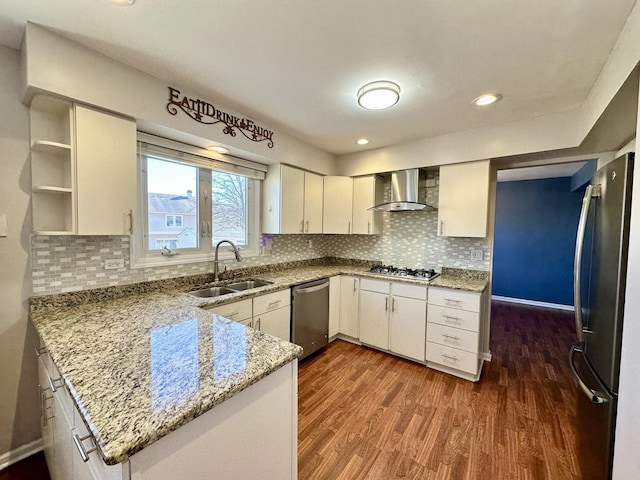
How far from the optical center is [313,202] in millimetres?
3232

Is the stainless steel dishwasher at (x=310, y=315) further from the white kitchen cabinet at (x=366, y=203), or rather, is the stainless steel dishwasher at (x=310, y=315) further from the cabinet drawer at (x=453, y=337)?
the cabinet drawer at (x=453, y=337)

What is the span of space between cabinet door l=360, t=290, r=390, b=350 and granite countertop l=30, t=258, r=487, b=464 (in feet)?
5.94

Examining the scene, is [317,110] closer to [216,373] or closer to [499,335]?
[216,373]

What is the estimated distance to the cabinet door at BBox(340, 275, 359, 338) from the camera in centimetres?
309

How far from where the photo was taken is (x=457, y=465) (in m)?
1.54

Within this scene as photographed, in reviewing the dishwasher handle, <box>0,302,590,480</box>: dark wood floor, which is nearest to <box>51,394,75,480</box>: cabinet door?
<box>0,302,590,480</box>: dark wood floor

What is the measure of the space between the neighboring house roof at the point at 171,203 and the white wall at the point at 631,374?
9.11 ft

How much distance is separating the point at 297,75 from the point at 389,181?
6.93 feet

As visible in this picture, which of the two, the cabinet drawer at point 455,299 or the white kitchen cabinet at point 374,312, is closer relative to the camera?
the cabinet drawer at point 455,299

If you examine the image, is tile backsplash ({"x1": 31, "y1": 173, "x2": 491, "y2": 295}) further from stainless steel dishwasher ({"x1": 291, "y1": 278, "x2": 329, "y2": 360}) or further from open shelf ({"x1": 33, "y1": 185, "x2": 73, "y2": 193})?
stainless steel dishwasher ({"x1": 291, "y1": 278, "x2": 329, "y2": 360})

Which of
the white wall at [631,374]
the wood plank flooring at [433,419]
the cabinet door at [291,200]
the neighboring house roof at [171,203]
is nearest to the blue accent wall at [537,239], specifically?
the wood plank flooring at [433,419]

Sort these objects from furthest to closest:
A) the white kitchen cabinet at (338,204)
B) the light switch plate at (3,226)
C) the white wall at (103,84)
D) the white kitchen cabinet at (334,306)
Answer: the white kitchen cabinet at (338,204), the white kitchen cabinet at (334,306), the light switch plate at (3,226), the white wall at (103,84)

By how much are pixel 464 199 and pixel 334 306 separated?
5.98 feet

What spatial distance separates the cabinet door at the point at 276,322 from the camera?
2250mm
